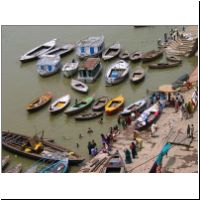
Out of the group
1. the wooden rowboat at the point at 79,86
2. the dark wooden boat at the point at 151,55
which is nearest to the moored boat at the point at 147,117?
the wooden rowboat at the point at 79,86

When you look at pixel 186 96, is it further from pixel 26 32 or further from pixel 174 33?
pixel 26 32

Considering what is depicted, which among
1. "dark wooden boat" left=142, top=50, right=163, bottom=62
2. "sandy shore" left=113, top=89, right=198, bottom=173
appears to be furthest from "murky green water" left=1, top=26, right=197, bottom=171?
"sandy shore" left=113, top=89, right=198, bottom=173

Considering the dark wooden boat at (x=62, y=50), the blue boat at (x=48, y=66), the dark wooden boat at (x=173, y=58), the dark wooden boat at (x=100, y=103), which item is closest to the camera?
the dark wooden boat at (x=100, y=103)

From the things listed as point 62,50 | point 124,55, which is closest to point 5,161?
point 124,55

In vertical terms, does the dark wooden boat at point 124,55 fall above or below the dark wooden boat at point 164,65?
above

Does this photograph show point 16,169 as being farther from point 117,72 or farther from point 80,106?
point 117,72

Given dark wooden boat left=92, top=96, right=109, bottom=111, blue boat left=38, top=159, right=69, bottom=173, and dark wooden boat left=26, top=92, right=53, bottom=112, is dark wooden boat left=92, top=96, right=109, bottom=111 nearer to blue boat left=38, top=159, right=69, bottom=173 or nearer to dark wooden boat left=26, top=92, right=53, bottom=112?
dark wooden boat left=26, top=92, right=53, bottom=112

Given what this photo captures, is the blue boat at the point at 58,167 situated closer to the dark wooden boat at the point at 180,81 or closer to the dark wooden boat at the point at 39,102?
the dark wooden boat at the point at 39,102
